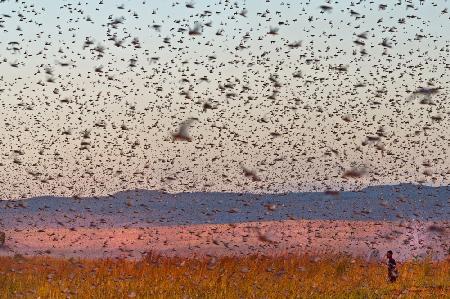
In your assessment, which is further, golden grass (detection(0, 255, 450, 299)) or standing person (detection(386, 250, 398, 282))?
standing person (detection(386, 250, 398, 282))

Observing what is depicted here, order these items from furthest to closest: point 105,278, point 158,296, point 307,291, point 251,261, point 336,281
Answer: point 251,261 < point 336,281 < point 105,278 < point 307,291 < point 158,296

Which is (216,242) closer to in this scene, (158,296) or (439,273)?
(158,296)

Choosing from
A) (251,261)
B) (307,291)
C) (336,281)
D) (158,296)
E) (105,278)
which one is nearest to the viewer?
(158,296)

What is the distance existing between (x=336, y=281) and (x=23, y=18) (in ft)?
38.4

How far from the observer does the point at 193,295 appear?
19.3 metres

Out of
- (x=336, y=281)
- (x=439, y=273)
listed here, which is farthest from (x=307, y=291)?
(x=439, y=273)

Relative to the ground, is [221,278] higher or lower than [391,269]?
higher

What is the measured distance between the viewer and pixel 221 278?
22.3m

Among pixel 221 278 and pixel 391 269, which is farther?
pixel 391 269

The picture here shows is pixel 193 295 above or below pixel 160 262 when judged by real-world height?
above

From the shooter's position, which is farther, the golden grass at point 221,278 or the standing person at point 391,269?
the standing person at point 391,269

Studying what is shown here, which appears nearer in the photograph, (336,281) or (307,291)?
(307,291)

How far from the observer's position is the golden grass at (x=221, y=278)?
19.9 m

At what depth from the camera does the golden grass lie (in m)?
19.9
